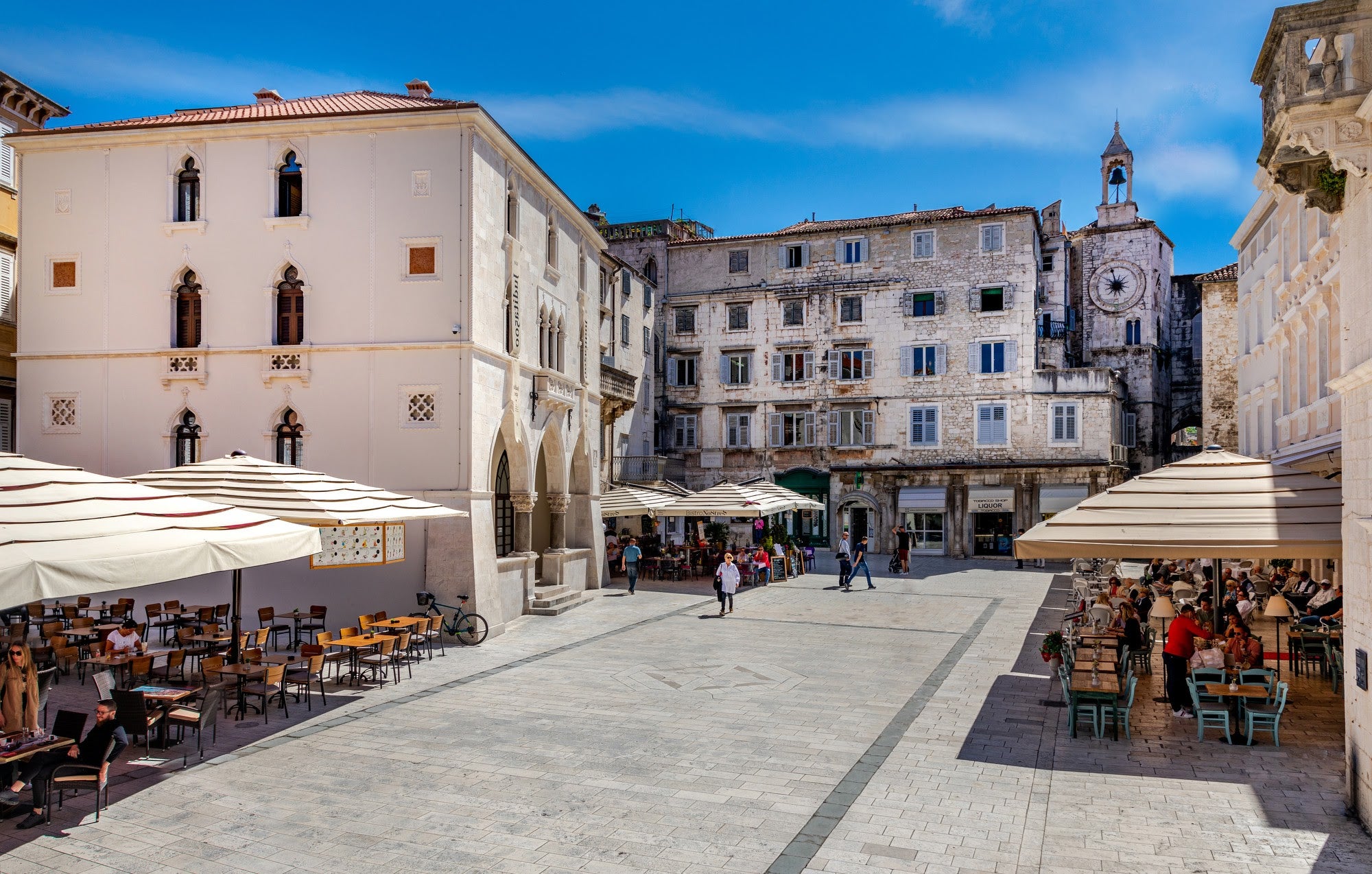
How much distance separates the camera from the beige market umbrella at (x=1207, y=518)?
1120cm

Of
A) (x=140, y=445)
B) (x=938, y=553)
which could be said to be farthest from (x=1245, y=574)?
(x=140, y=445)

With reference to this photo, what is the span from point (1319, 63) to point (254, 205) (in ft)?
63.1

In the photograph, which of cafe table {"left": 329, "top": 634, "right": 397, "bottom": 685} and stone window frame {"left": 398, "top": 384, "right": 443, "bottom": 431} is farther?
stone window frame {"left": 398, "top": 384, "right": 443, "bottom": 431}

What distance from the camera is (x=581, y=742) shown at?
1151 centimetres

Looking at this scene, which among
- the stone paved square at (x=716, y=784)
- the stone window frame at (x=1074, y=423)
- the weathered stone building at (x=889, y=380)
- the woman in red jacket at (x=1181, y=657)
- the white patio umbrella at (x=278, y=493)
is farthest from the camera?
the weathered stone building at (x=889, y=380)

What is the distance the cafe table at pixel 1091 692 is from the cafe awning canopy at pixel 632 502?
718 inches

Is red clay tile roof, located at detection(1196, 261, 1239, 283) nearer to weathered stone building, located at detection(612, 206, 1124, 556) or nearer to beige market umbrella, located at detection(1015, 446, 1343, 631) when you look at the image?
weathered stone building, located at detection(612, 206, 1124, 556)

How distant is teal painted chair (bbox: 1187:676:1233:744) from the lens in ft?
37.4

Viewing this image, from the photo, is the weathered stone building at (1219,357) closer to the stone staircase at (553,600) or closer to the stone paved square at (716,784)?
the stone paved square at (716,784)

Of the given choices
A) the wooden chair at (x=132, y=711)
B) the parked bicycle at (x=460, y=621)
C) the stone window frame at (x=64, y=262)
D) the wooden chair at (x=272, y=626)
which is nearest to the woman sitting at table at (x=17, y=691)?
the wooden chair at (x=132, y=711)

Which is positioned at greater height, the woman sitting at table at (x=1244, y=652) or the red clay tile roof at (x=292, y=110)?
the red clay tile roof at (x=292, y=110)

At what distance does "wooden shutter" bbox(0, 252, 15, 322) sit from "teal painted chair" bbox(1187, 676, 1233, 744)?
2734 cm

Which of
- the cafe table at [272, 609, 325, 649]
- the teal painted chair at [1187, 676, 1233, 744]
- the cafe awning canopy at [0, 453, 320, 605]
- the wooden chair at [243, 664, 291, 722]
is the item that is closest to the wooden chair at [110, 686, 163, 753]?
the cafe awning canopy at [0, 453, 320, 605]

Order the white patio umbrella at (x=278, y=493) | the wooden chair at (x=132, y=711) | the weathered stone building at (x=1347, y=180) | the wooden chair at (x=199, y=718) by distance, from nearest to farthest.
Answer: the weathered stone building at (x=1347, y=180), the wooden chair at (x=132, y=711), the wooden chair at (x=199, y=718), the white patio umbrella at (x=278, y=493)
